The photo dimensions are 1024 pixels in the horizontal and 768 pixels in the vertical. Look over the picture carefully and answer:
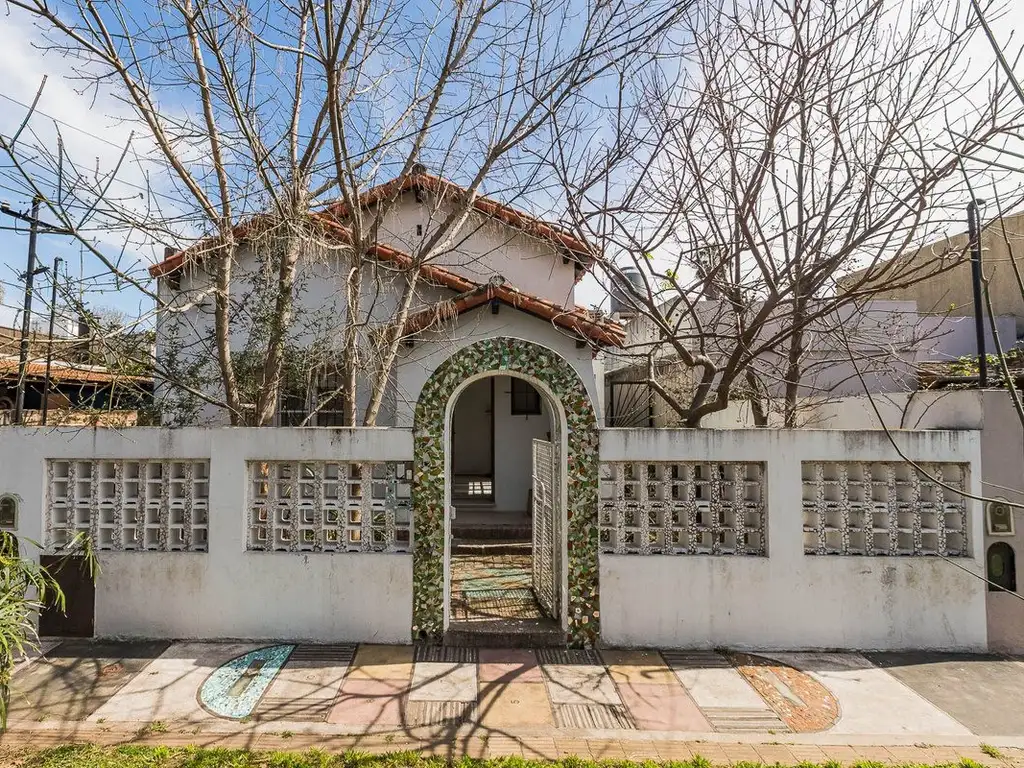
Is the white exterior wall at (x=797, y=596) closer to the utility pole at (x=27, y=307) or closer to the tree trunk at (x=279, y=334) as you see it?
the tree trunk at (x=279, y=334)

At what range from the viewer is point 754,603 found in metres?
5.90

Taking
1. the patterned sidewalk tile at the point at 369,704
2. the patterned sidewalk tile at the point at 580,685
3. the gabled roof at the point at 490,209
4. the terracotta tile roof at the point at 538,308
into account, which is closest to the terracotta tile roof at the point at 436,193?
the gabled roof at the point at 490,209

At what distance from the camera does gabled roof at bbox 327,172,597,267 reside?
7012mm

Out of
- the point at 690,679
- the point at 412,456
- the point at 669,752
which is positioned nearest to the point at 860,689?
the point at 690,679

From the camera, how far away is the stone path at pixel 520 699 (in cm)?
438

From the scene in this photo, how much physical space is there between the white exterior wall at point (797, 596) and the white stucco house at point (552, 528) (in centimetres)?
2

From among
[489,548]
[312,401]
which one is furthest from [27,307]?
[489,548]

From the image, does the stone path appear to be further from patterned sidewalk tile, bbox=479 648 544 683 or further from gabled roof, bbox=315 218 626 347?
gabled roof, bbox=315 218 626 347

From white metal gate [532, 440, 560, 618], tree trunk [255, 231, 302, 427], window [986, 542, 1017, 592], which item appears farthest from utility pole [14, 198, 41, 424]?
window [986, 542, 1017, 592]

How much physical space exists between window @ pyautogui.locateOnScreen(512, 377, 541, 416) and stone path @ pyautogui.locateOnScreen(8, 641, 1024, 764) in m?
6.82

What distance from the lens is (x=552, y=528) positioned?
6.43 meters

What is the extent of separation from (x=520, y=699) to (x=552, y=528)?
6.31ft

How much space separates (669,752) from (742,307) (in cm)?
426

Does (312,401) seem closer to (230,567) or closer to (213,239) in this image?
(213,239)
